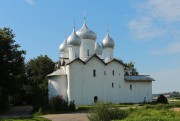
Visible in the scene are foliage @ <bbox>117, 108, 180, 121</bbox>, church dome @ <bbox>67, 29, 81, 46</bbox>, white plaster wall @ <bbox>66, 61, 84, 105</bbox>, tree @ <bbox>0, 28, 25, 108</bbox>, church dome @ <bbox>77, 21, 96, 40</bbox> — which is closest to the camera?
foliage @ <bbox>117, 108, 180, 121</bbox>

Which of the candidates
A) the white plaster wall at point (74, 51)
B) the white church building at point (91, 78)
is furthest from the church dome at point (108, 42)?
the white plaster wall at point (74, 51)

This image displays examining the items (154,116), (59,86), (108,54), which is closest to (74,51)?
(59,86)

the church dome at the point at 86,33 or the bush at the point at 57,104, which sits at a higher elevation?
the church dome at the point at 86,33

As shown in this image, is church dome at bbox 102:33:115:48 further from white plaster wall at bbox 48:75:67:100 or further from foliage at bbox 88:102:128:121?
foliage at bbox 88:102:128:121

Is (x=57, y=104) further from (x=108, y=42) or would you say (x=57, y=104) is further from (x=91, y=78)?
(x=108, y=42)

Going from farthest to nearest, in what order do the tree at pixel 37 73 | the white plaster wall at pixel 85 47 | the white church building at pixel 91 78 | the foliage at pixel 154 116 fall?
1. the tree at pixel 37 73
2. the white plaster wall at pixel 85 47
3. the white church building at pixel 91 78
4. the foliage at pixel 154 116

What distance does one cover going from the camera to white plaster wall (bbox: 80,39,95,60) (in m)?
57.2

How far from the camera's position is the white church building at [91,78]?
52.2 m

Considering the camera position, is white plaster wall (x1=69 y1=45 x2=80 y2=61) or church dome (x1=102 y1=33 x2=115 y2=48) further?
church dome (x1=102 y1=33 x2=115 y2=48)

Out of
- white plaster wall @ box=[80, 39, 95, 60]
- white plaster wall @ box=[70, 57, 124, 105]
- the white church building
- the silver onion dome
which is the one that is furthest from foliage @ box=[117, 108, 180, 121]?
the silver onion dome

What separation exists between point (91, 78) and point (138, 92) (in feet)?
32.6

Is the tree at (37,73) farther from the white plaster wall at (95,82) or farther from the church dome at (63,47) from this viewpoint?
the white plaster wall at (95,82)

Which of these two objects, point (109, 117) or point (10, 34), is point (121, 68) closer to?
point (10, 34)

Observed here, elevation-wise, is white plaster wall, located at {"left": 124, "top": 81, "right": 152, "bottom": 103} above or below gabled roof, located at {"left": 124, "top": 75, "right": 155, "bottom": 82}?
below
